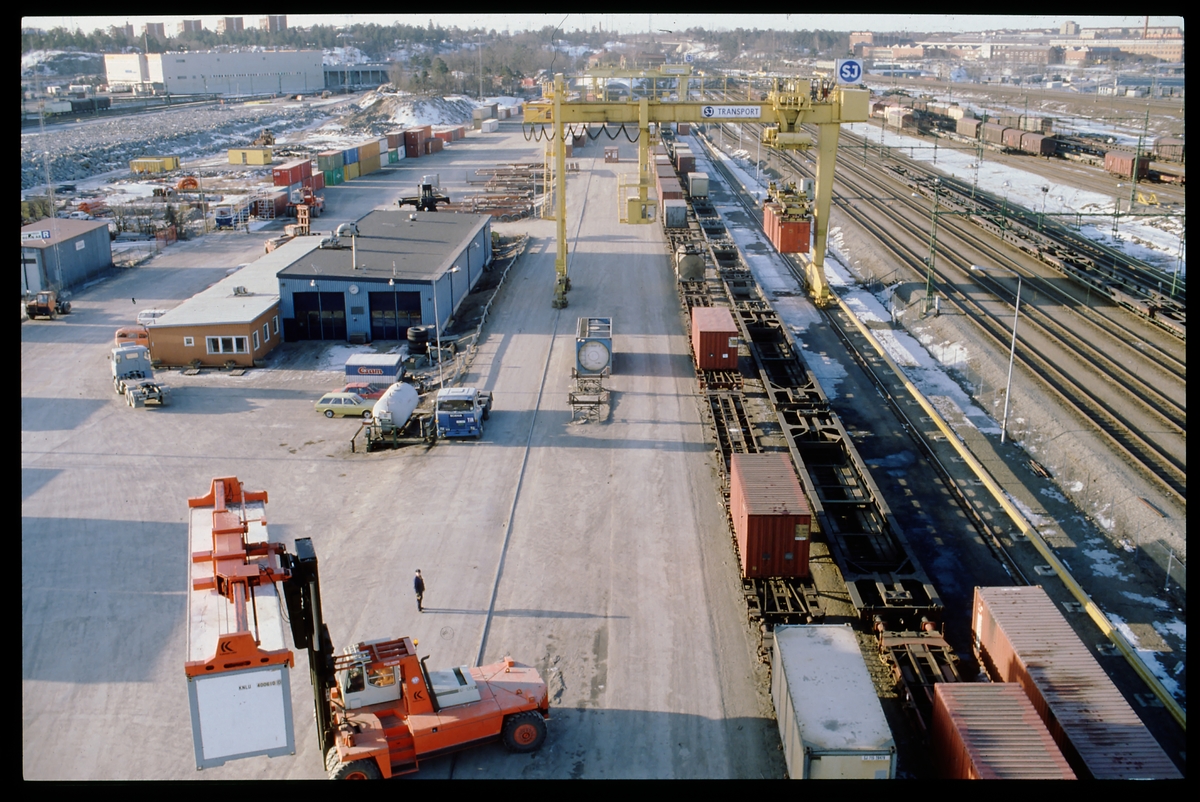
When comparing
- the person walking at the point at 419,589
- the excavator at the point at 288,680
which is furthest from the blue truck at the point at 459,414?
the excavator at the point at 288,680

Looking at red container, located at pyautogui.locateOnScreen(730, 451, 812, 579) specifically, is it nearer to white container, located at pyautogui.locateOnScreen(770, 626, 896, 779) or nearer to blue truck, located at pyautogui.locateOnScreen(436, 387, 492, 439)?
white container, located at pyautogui.locateOnScreen(770, 626, 896, 779)

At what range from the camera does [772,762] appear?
46.3 feet

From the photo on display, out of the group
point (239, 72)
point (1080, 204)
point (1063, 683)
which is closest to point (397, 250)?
point (1063, 683)

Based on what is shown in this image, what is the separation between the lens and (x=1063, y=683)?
13.8 metres

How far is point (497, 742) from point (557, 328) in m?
23.3

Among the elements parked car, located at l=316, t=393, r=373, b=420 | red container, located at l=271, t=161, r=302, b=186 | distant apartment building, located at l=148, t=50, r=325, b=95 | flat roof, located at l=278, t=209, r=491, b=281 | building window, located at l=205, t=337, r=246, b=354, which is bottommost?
parked car, located at l=316, t=393, r=373, b=420

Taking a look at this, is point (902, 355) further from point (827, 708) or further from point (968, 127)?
point (968, 127)

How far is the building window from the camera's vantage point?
32.4m

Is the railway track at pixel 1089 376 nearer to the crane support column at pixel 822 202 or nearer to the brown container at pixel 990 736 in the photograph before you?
the crane support column at pixel 822 202

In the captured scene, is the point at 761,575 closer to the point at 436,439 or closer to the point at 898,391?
the point at 436,439

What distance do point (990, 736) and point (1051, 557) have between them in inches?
335

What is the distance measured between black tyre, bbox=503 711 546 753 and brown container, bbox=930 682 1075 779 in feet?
18.2

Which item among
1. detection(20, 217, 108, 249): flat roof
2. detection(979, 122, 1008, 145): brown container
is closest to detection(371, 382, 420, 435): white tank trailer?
detection(20, 217, 108, 249): flat roof
